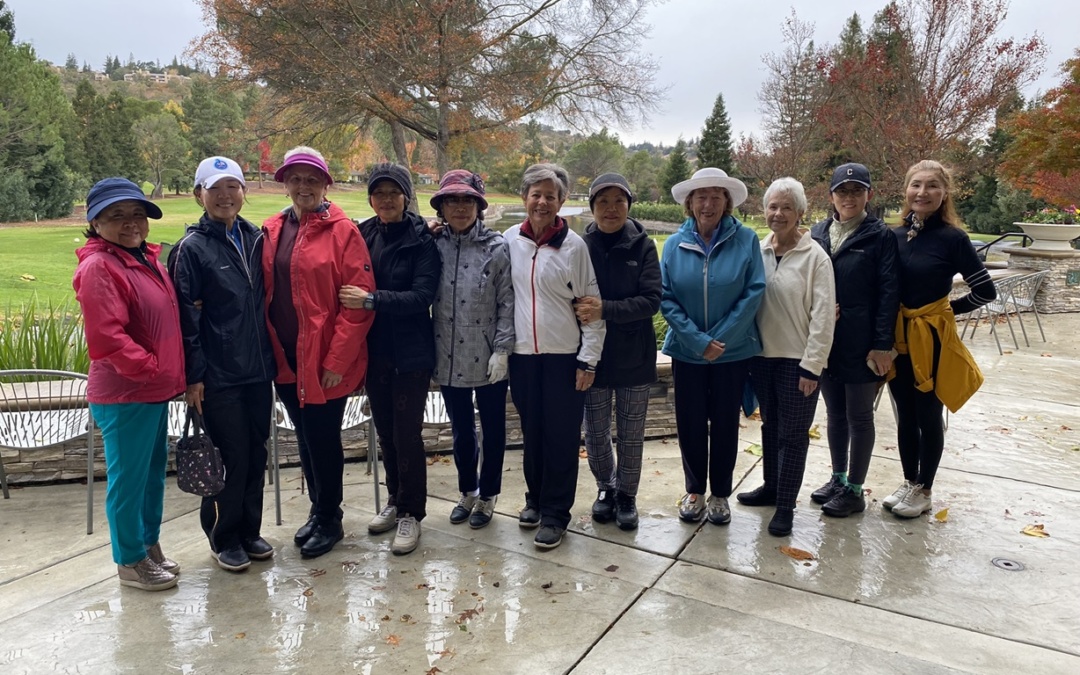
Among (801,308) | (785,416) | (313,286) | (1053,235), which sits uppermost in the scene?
(1053,235)

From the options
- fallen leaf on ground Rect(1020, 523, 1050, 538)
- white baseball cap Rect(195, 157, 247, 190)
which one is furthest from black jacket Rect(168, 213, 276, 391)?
fallen leaf on ground Rect(1020, 523, 1050, 538)

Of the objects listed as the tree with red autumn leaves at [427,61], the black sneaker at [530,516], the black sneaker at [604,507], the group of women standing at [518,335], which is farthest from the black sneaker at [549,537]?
the tree with red autumn leaves at [427,61]

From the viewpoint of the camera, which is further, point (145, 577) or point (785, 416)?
point (785, 416)

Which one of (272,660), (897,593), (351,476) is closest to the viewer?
(272,660)

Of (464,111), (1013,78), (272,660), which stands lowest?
(272,660)

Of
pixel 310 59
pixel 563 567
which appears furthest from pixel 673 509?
pixel 310 59

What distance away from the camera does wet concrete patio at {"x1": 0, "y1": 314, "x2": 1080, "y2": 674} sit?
2.35m

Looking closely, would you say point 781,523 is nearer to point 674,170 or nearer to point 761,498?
point 761,498

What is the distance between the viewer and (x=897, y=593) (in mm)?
2773

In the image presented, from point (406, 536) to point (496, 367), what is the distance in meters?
0.90

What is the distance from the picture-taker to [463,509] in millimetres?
3480

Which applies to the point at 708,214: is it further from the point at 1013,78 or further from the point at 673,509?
the point at 1013,78

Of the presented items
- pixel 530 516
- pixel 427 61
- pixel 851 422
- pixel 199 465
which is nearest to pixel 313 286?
pixel 199 465

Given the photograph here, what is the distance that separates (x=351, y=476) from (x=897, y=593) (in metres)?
3.01
